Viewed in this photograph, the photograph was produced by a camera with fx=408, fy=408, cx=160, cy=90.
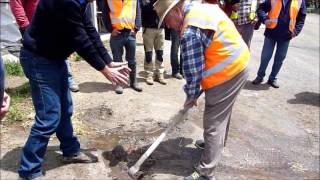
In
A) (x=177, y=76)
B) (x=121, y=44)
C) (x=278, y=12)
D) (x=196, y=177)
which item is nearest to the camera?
(x=196, y=177)

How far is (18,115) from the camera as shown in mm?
5012

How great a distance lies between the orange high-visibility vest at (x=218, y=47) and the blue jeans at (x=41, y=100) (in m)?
1.18

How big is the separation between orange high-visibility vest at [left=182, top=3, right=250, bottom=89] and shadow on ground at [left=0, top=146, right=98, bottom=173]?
150 cm

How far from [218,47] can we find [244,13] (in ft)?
9.47

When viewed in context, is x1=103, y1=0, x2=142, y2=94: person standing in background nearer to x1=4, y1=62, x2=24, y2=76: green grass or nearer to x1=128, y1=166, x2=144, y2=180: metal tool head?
x1=4, y1=62, x2=24, y2=76: green grass

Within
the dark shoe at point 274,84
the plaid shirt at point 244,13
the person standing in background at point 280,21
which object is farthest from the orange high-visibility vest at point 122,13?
the dark shoe at point 274,84

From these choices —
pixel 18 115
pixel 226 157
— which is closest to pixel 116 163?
pixel 226 157

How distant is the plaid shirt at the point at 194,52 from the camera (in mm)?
3270

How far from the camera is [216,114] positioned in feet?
12.1

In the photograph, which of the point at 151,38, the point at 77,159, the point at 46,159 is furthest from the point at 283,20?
the point at 46,159

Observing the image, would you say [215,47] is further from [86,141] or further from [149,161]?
[86,141]

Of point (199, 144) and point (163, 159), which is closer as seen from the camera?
point (163, 159)

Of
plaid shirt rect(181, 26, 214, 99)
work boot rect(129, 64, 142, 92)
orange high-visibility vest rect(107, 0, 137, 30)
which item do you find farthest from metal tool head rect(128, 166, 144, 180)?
orange high-visibility vest rect(107, 0, 137, 30)

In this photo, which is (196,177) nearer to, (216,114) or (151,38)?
(216,114)
